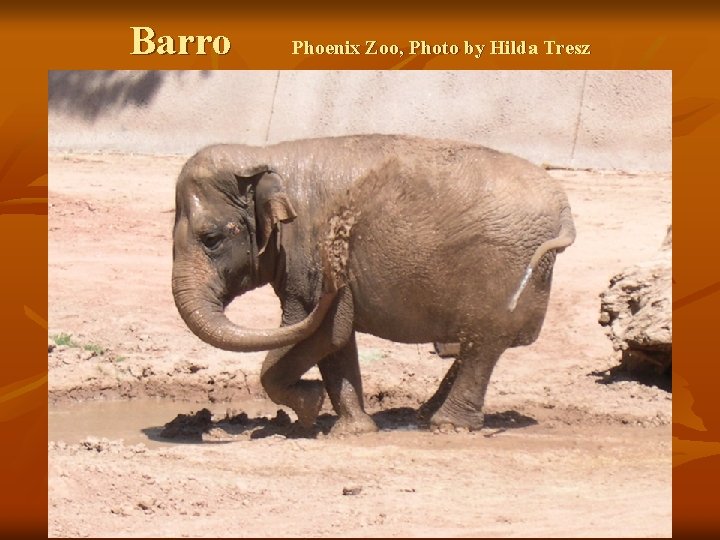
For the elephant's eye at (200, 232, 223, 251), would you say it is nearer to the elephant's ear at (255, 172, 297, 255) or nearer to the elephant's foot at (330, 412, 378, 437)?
the elephant's ear at (255, 172, 297, 255)

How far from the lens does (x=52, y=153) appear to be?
2169 centimetres

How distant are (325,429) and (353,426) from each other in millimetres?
364

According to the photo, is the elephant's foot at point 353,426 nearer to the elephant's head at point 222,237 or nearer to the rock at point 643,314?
the elephant's head at point 222,237

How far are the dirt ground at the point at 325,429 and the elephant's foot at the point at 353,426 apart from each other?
111 millimetres

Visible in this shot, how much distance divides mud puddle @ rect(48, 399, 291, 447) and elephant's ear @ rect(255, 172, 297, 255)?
1.42 metres

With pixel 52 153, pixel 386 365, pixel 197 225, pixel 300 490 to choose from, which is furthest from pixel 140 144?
pixel 300 490

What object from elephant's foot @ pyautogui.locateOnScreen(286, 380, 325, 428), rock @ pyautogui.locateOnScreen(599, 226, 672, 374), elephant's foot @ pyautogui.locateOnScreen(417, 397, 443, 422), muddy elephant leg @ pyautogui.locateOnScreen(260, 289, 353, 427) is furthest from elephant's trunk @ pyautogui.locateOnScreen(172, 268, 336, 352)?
rock @ pyautogui.locateOnScreen(599, 226, 672, 374)

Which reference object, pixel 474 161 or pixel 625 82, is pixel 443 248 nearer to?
pixel 474 161

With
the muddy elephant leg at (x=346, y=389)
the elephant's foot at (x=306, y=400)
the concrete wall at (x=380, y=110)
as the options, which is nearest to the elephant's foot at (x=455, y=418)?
the muddy elephant leg at (x=346, y=389)

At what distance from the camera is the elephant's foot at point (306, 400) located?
10789 mm

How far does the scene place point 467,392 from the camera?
35.6 feet

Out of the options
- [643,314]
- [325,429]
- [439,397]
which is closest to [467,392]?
[439,397]

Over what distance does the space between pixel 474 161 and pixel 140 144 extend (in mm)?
11767

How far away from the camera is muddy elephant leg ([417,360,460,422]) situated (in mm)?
11219
